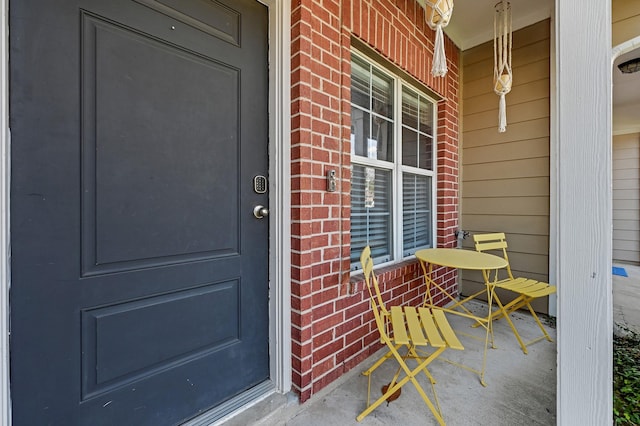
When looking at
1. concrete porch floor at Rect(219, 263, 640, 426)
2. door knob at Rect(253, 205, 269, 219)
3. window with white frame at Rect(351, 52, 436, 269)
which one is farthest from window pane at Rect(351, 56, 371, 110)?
concrete porch floor at Rect(219, 263, 640, 426)

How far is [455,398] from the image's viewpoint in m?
1.63

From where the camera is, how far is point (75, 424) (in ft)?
3.37

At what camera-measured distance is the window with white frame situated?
2.11m

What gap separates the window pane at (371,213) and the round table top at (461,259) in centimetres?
33

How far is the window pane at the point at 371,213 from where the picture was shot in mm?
2092

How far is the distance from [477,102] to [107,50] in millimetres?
3371

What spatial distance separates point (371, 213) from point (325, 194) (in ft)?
2.37

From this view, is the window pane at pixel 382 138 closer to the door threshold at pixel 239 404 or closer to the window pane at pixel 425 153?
the window pane at pixel 425 153

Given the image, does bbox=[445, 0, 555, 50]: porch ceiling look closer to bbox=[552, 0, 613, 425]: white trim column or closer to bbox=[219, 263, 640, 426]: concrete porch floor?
bbox=[552, 0, 613, 425]: white trim column

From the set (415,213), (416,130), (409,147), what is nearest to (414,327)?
(415,213)

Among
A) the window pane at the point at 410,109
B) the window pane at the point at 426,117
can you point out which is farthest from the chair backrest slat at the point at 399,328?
the window pane at the point at 426,117

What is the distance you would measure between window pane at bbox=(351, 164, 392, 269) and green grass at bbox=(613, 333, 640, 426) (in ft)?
4.79

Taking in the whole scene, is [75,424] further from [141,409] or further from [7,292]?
[7,292]

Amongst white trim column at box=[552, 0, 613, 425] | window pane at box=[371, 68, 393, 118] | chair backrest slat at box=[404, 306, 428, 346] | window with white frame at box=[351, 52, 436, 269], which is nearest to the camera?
white trim column at box=[552, 0, 613, 425]
